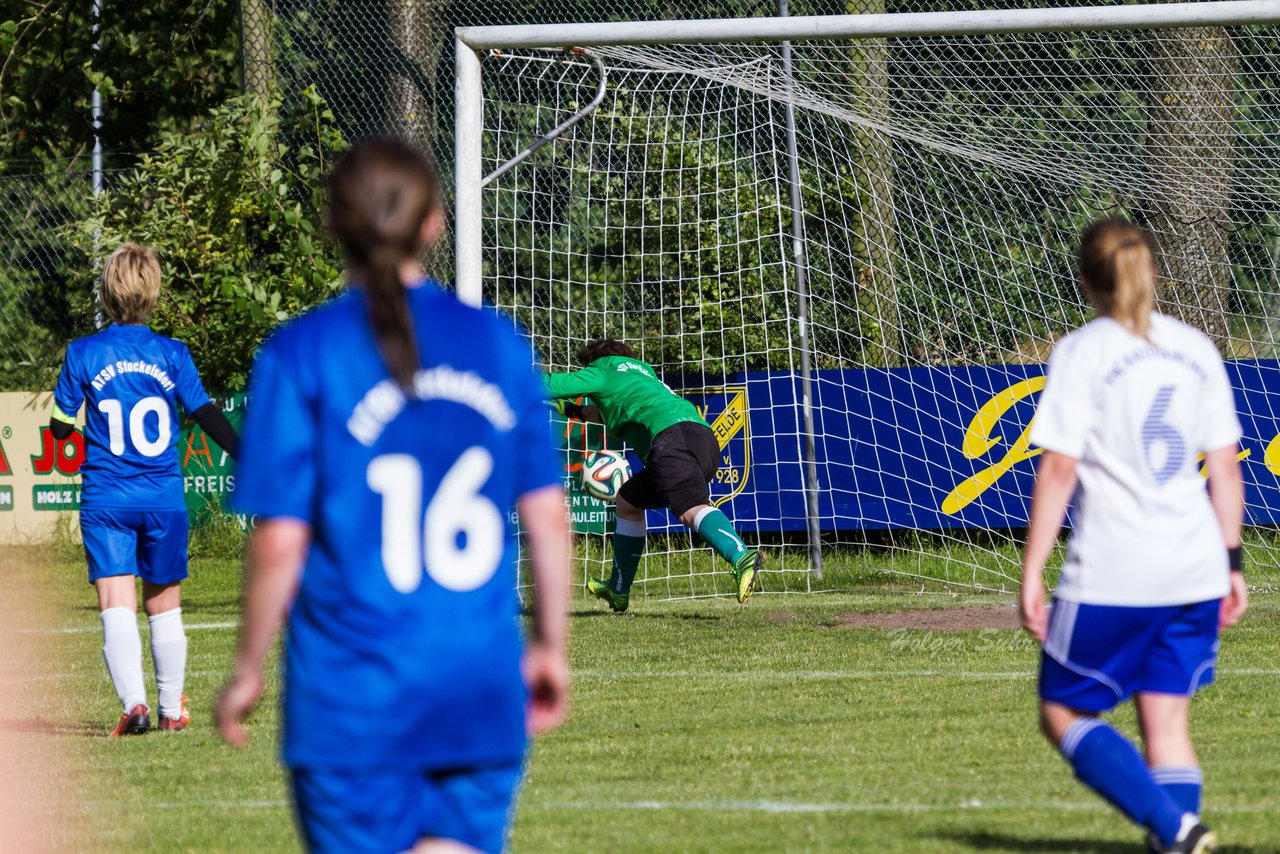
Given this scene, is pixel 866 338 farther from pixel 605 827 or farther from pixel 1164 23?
pixel 605 827

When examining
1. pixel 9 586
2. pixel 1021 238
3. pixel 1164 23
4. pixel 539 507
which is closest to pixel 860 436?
pixel 1021 238

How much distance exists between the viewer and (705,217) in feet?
42.2

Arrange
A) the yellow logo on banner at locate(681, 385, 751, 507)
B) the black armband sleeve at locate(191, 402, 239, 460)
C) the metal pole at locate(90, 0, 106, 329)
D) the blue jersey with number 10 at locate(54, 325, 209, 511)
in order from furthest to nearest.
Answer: the metal pole at locate(90, 0, 106, 329)
the yellow logo on banner at locate(681, 385, 751, 507)
the blue jersey with number 10 at locate(54, 325, 209, 511)
the black armband sleeve at locate(191, 402, 239, 460)

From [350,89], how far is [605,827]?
38.9ft

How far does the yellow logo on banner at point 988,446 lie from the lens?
11.9 m

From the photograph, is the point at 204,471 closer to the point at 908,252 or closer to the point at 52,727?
the point at 908,252

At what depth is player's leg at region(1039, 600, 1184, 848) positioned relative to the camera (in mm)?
3609

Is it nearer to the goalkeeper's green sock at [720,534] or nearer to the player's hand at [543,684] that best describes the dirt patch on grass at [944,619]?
the goalkeeper's green sock at [720,534]

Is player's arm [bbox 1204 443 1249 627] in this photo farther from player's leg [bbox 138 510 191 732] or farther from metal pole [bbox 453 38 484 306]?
metal pole [bbox 453 38 484 306]

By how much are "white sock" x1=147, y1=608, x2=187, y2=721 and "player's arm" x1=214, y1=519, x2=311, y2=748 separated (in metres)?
4.32

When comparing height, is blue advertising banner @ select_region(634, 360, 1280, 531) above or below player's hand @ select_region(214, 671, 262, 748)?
above

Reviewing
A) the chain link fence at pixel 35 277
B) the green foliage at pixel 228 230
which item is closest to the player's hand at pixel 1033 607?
the green foliage at pixel 228 230

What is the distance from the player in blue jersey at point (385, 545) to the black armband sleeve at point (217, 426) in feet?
10.4


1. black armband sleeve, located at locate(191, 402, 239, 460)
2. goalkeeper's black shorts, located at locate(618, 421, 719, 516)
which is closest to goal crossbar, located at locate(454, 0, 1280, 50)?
goalkeeper's black shorts, located at locate(618, 421, 719, 516)
